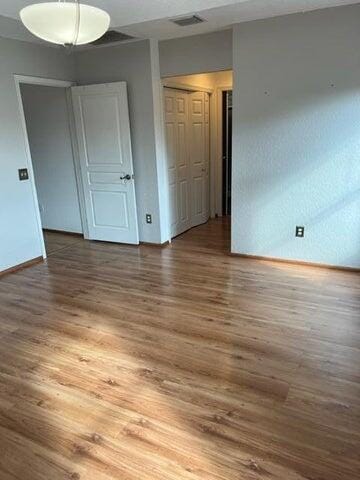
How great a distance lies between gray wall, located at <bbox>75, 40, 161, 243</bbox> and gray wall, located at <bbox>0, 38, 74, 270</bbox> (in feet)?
1.53

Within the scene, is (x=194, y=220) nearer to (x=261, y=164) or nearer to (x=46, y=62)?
(x=261, y=164)

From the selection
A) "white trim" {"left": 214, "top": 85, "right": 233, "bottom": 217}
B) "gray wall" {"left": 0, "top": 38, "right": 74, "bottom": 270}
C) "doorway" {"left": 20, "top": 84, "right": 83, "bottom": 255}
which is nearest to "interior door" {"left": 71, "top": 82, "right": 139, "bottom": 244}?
"doorway" {"left": 20, "top": 84, "right": 83, "bottom": 255}

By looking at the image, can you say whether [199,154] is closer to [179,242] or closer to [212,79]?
[212,79]

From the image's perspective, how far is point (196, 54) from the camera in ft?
13.3

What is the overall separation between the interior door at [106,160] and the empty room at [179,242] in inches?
0.9

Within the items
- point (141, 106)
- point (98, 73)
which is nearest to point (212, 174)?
point (141, 106)

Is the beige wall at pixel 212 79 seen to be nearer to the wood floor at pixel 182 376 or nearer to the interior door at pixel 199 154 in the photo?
the interior door at pixel 199 154

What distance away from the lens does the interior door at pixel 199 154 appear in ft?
17.3

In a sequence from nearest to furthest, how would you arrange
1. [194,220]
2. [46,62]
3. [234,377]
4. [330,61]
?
[234,377] → [330,61] → [46,62] → [194,220]

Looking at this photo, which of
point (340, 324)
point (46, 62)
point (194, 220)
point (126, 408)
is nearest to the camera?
point (126, 408)

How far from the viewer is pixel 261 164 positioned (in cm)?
386

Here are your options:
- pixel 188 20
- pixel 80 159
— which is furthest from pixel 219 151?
pixel 188 20

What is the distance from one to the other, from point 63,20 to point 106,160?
2.95 meters

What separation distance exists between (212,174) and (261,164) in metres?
2.16
